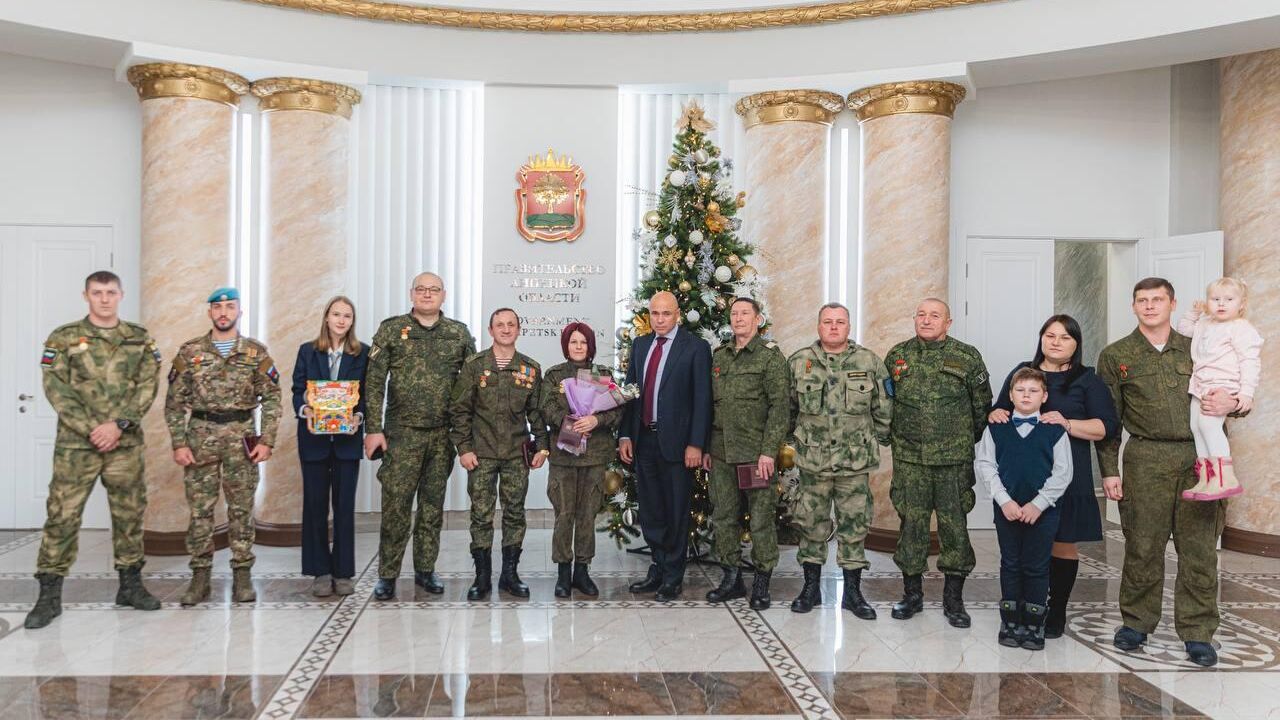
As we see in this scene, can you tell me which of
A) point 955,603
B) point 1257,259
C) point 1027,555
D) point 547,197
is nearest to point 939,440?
point 1027,555

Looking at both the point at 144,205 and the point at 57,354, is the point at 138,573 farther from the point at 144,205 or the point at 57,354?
the point at 144,205

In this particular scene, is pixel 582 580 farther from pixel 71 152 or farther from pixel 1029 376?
pixel 71 152

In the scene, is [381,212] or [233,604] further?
[381,212]

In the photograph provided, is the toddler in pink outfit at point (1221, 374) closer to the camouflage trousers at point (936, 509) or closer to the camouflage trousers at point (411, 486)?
the camouflage trousers at point (936, 509)

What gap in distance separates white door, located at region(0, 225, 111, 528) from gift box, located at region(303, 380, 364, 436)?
3.25 meters

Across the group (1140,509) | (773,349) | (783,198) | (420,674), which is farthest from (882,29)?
(420,674)

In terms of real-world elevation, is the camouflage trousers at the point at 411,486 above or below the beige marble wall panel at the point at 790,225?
below

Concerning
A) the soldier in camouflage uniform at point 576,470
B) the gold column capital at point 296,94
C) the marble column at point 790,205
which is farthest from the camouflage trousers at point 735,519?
the gold column capital at point 296,94

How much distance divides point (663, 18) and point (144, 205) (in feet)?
14.3

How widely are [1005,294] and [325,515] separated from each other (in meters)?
5.79

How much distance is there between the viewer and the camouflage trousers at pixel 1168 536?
435cm

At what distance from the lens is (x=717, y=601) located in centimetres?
531

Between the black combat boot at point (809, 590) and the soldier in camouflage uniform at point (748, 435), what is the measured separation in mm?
180

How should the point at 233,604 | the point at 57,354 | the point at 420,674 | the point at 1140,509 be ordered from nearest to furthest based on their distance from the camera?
1. the point at 420,674
2. the point at 1140,509
3. the point at 57,354
4. the point at 233,604
